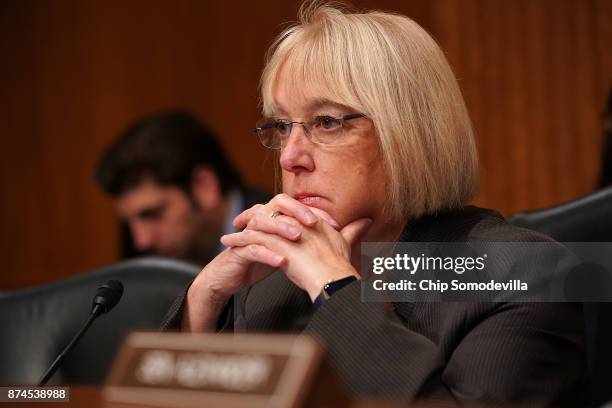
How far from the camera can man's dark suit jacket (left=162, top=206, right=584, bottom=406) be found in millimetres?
1546

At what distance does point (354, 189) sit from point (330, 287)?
31cm

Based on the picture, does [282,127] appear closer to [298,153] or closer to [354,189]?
[298,153]

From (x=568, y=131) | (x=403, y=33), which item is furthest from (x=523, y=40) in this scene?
(x=403, y=33)

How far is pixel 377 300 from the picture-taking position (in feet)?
5.51

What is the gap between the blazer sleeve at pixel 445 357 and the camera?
5.05 ft

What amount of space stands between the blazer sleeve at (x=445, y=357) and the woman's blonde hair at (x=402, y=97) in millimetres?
336

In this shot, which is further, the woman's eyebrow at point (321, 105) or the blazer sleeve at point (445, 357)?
the woman's eyebrow at point (321, 105)

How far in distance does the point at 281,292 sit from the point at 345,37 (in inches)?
21.0

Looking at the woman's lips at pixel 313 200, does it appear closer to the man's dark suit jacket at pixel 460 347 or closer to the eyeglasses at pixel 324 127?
the eyeglasses at pixel 324 127

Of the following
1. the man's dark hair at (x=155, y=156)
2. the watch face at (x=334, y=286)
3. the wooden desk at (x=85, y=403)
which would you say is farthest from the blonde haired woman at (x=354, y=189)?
the man's dark hair at (x=155, y=156)

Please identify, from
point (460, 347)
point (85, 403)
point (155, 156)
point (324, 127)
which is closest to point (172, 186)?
point (155, 156)

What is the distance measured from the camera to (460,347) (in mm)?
1648

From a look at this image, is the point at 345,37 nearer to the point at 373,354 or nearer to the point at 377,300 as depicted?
the point at 377,300

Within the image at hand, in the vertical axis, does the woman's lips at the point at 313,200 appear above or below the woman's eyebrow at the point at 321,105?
below
